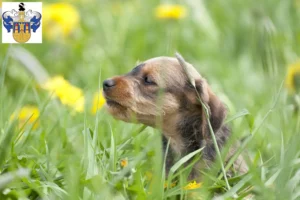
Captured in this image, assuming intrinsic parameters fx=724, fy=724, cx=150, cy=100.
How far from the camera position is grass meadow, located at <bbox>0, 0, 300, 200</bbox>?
9.96 feet

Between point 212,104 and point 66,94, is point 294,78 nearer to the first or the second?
point 212,104

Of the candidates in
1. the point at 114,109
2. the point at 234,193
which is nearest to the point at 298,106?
the point at 114,109

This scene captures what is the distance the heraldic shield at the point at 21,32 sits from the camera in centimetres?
418

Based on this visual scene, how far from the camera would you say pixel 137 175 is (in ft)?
9.95

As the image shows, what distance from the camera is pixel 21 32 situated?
13.8 ft

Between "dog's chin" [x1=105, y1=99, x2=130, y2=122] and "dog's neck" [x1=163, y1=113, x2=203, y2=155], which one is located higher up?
"dog's chin" [x1=105, y1=99, x2=130, y2=122]

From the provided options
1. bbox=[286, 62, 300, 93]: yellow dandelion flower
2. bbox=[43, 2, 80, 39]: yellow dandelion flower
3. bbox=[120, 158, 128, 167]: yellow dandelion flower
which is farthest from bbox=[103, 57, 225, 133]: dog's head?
bbox=[43, 2, 80, 39]: yellow dandelion flower

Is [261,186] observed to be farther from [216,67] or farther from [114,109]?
[216,67]

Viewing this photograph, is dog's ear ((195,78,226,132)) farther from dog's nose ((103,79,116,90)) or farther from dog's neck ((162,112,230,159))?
dog's nose ((103,79,116,90))

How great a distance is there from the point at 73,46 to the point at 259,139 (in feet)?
9.56

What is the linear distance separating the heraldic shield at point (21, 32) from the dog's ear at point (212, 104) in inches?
40.3

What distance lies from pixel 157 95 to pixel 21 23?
0.91m

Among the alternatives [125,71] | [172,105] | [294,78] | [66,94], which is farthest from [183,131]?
[125,71]

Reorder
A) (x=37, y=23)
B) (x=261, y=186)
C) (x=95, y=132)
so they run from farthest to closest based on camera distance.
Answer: (x=37, y=23) → (x=95, y=132) → (x=261, y=186)
